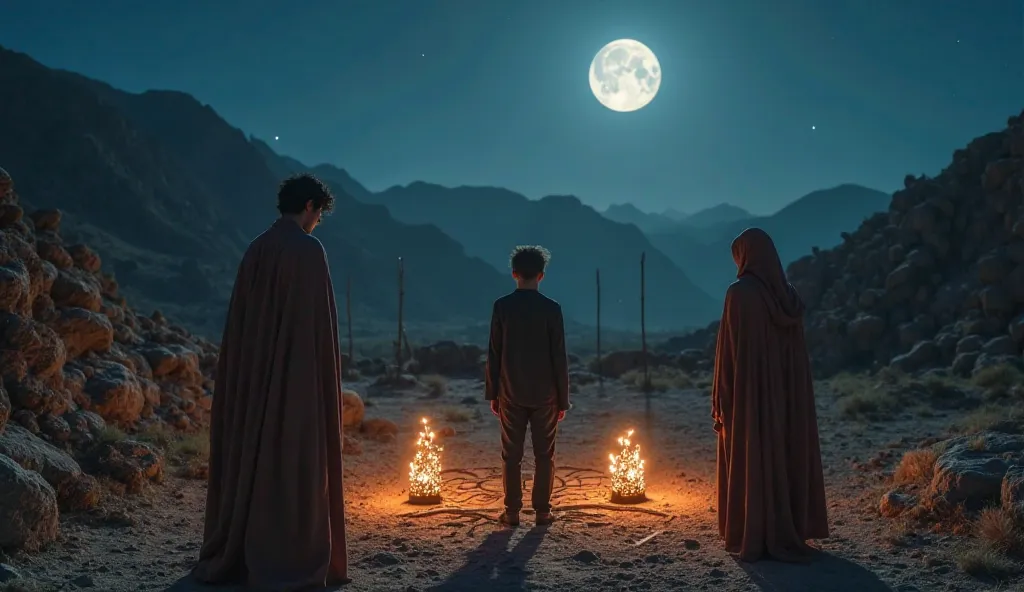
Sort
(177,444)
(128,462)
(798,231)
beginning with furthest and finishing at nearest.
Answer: (798,231), (177,444), (128,462)

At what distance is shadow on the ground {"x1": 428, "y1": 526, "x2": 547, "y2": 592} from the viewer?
5113 mm

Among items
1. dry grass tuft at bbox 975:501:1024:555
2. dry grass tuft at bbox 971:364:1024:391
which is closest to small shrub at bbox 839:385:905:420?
dry grass tuft at bbox 971:364:1024:391

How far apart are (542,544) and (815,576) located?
6.32 feet

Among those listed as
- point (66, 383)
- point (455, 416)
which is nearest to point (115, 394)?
point (66, 383)

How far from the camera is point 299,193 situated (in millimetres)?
4891

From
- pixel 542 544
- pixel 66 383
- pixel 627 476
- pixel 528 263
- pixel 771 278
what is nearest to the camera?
pixel 771 278

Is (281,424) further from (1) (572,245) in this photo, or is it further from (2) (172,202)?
(1) (572,245)

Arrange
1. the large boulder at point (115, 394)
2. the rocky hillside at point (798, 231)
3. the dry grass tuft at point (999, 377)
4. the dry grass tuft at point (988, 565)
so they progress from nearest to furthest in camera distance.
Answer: the dry grass tuft at point (988, 565) → the large boulder at point (115, 394) → the dry grass tuft at point (999, 377) → the rocky hillside at point (798, 231)

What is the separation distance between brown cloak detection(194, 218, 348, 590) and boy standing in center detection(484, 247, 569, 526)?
6.17 ft

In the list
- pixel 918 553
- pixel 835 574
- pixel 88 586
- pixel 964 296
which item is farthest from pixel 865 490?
pixel 964 296

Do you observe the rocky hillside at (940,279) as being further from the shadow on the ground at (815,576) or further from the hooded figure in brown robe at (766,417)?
the shadow on the ground at (815,576)

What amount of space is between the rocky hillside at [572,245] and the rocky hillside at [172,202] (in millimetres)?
36995

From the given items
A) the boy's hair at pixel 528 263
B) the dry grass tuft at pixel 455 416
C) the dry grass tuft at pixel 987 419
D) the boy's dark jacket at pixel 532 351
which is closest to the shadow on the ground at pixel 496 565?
the boy's dark jacket at pixel 532 351

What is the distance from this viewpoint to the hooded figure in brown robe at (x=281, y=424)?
4.59 metres
